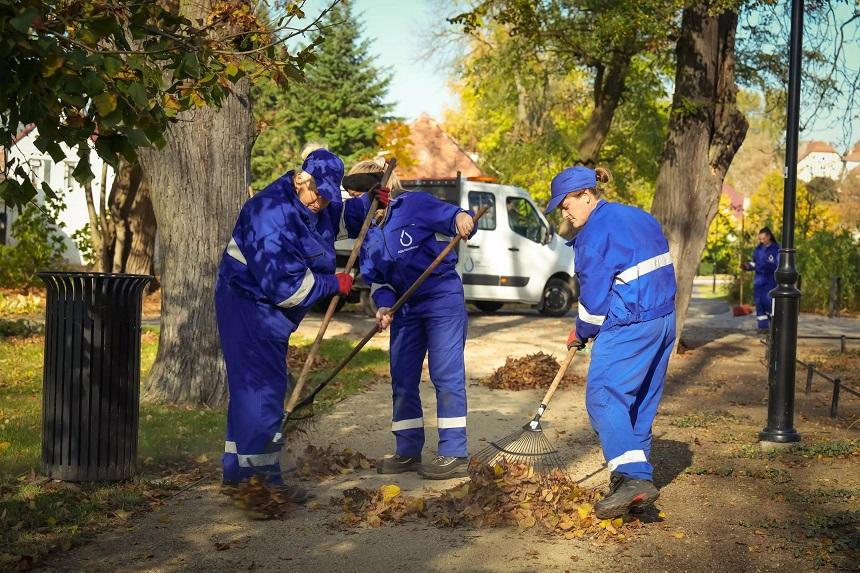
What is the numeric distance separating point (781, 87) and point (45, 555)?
17534 mm

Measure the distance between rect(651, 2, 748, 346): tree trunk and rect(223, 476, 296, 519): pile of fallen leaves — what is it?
924cm

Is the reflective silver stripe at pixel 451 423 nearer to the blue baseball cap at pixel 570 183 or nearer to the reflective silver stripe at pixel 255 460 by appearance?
the reflective silver stripe at pixel 255 460

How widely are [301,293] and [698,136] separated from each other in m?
9.57

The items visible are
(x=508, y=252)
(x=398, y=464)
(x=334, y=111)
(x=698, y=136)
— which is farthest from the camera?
(x=334, y=111)

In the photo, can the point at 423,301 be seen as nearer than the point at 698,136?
Yes

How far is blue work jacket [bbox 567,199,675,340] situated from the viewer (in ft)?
19.6

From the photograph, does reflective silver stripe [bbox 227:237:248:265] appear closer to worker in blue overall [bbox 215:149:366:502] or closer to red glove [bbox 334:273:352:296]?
worker in blue overall [bbox 215:149:366:502]

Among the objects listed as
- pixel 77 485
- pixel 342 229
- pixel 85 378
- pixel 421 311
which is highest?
pixel 342 229

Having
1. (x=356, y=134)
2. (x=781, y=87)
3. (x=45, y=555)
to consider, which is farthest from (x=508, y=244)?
(x=356, y=134)

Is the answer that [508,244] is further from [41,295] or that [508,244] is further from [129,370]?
[129,370]

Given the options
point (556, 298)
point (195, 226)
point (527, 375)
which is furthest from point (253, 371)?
point (556, 298)

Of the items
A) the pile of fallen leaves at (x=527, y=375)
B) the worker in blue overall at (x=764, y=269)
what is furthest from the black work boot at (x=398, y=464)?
the worker in blue overall at (x=764, y=269)

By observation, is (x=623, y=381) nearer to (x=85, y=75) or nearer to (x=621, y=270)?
(x=621, y=270)

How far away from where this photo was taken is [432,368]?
7.36 metres
